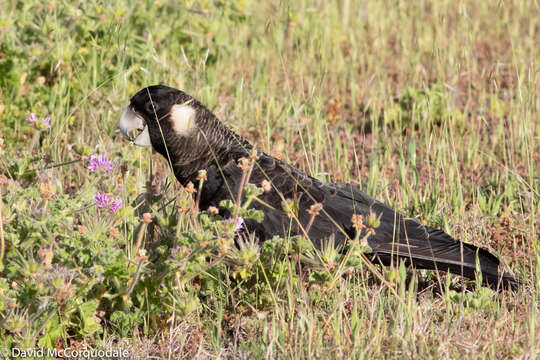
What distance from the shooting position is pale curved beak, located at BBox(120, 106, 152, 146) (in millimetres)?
3553

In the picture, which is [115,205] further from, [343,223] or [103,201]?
[343,223]

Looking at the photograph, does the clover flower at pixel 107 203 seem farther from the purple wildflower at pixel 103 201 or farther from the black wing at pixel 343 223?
the black wing at pixel 343 223

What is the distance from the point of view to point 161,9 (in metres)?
5.03

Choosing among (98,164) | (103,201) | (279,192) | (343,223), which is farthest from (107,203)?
(343,223)

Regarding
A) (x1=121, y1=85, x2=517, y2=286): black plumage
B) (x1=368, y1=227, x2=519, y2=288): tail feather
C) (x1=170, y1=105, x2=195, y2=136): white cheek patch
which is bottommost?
(x1=368, y1=227, x2=519, y2=288): tail feather

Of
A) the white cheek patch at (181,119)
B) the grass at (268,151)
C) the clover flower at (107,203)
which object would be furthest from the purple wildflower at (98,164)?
the white cheek patch at (181,119)

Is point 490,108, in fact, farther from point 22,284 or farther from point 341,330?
point 22,284

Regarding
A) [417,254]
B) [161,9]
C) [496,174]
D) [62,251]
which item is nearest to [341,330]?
[417,254]

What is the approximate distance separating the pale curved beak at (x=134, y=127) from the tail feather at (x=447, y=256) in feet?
4.43

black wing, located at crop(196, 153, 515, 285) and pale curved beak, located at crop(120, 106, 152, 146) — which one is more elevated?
pale curved beak, located at crop(120, 106, 152, 146)

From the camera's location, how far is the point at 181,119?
347 cm

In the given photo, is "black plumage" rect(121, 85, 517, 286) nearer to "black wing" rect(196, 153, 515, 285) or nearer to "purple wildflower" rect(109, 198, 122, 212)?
"black wing" rect(196, 153, 515, 285)

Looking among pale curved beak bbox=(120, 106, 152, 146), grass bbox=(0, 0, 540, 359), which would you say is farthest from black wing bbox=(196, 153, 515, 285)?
pale curved beak bbox=(120, 106, 152, 146)

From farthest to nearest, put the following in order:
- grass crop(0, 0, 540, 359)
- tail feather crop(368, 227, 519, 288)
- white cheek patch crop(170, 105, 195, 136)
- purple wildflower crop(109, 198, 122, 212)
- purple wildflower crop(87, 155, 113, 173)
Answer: white cheek patch crop(170, 105, 195, 136) → tail feather crop(368, 227, 519, 288) → purple wildflower crop(87, 155, 113, 173) → purple wildflower crop(109, 198, 122, 212) → grass crop(0, 0, 540, 359)
